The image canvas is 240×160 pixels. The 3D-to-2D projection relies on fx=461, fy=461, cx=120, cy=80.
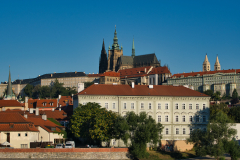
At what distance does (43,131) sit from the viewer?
6950 cm

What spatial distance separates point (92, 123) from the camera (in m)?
69.6

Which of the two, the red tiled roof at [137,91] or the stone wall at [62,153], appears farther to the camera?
the red tiled roof at [137,91]

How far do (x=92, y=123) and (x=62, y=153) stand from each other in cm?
1031

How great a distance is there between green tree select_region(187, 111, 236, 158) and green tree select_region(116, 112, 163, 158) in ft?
18.5

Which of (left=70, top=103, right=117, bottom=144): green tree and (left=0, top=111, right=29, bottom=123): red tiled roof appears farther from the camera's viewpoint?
(left=70, top=103, right=117, bottom=144): green tree

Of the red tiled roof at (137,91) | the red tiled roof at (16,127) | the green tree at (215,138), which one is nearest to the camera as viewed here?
the green tree at (215,138)

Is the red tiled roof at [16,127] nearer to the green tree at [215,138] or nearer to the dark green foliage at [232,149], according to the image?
the green tree at [215,138]

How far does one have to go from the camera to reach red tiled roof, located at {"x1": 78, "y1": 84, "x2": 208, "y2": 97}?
8031 cm

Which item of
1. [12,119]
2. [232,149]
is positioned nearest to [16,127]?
[12,119]

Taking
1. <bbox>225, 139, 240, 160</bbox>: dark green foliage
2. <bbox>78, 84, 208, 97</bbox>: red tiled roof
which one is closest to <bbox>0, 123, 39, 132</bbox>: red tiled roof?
<bbox>78, 84, 208, 97</bbox>: red tiled roof

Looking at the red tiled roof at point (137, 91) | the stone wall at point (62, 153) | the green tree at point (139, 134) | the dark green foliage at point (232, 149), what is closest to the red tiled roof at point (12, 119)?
the stone wall at point (62, 153)

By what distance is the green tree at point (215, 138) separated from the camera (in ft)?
212

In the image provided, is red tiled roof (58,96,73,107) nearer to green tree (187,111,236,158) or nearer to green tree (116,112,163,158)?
green tree (116,112,163,158)

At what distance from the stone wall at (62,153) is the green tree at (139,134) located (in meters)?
2.76
